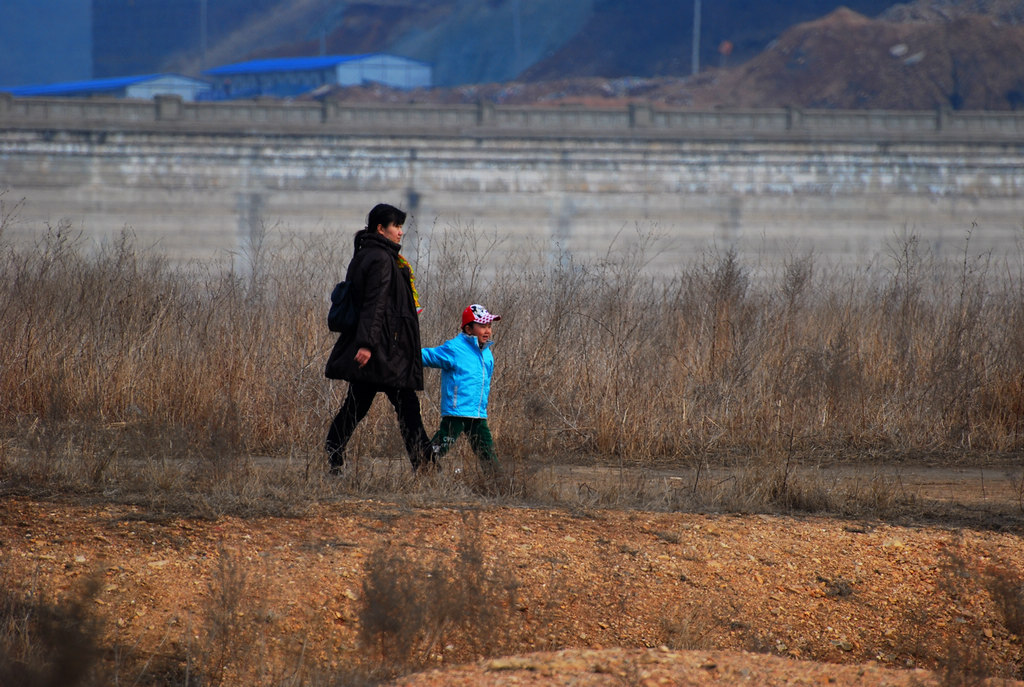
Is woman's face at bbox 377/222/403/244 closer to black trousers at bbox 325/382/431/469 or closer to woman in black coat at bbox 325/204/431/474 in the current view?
woman in black coat at bbox 325/204/431/474

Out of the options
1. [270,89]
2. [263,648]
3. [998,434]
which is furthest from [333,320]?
[270,89]

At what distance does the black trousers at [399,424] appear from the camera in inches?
209

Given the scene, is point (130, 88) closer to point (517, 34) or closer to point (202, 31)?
point (202, 31)

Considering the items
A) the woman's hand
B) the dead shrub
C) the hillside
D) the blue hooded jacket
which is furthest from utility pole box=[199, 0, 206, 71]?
the dead shrub

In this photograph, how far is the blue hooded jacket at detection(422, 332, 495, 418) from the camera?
539 cm

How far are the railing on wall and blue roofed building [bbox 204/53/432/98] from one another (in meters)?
26.7

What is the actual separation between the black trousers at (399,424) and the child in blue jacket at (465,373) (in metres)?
0.10

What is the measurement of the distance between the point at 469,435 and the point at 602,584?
1.37 meters

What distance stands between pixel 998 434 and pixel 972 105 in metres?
46.8

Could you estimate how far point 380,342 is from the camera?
17.0 feet

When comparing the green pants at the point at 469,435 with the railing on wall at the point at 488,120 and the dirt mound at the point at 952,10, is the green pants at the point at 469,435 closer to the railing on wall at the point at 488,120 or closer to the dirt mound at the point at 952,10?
the railing on wall at the point at 488,120

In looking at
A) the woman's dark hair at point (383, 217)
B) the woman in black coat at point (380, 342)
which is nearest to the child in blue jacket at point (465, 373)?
the woman in black coat at point (380, 342)

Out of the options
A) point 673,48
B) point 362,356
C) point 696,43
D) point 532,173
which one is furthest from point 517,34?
point 362,356

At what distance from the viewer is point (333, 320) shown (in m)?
5.25
